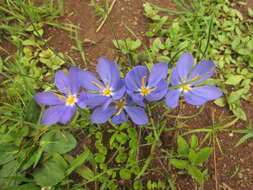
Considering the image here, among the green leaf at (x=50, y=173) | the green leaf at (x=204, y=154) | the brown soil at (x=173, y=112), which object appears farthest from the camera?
the brown soil at (x=173, y=112)

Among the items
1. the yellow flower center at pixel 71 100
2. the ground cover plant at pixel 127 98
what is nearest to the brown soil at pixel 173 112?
the ground cover plant at pixel 127 98

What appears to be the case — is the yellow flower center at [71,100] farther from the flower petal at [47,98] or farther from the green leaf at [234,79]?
the green leaf at [234,79]

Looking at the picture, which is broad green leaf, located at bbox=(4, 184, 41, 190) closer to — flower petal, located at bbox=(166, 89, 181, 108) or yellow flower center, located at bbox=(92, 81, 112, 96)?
yellow flower center, located at bbox=(92, 81, 112, 96)

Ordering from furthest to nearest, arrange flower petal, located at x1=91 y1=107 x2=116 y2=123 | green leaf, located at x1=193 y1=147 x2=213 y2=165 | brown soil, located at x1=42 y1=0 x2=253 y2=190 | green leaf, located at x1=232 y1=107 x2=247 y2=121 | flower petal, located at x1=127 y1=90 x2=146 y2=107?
green leaf, located at x1=232 y1=107 x2=247 y2=121, brown soil, located at x1=42 y1=0 x2=253 y2=190, green leaf, located at x1=193 y1=147 x2=213 y2=165, flower petal, located at x1=91 y1=107 x2=116 y2=123, flower petal, located at x1=127 y1=90 x2=146 y2=107

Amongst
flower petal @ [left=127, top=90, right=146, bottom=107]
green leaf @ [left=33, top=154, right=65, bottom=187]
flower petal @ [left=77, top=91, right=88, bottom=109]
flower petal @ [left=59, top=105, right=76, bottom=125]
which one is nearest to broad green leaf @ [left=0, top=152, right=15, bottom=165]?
green leaf @ [left=33, top=154, right=65, bottom=187]

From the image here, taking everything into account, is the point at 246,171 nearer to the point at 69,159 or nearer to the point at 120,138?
the point at 120,138

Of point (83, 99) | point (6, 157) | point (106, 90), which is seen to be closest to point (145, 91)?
point (106, 90)
